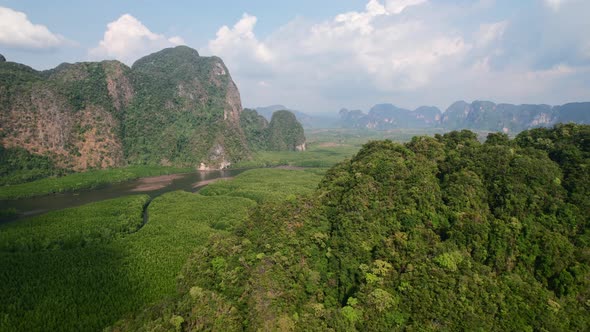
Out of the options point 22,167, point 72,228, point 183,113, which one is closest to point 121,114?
point 183,113

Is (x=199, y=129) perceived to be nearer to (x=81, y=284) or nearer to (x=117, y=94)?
(x=117, y=94)

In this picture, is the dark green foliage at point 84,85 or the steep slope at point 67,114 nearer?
the steep slope at point 67,114

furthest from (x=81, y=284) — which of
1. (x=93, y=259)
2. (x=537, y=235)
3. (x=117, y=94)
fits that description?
(x=117, y=94)

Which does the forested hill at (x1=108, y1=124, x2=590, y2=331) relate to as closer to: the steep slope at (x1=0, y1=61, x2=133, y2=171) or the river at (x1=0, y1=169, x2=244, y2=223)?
the river at (x1=0, y1=169, x2=244, y2=223)

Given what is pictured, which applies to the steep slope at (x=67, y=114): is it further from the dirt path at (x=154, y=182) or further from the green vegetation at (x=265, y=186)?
the green vegetation at (x=265, y=186)

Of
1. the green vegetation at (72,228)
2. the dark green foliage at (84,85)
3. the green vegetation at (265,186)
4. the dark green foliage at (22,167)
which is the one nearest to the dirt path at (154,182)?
the green vegetation at (265,186)
